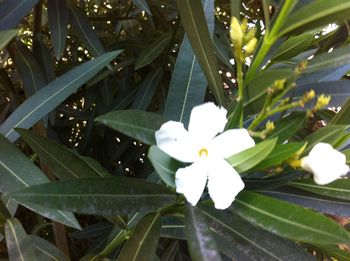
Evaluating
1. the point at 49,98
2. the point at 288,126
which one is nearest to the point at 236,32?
the point at 288,126

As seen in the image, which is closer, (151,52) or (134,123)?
(134,123)

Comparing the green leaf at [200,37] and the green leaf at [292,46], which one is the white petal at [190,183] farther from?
the green leaf at [292,46]

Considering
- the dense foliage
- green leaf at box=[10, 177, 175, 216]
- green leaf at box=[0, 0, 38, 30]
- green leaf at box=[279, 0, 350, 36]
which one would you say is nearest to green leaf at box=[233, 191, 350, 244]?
the dense foliage

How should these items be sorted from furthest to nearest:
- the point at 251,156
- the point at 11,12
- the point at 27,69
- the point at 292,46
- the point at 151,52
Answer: the point at 151,52, the point at 27,69, the point at 11,12, the point at 292,46, the point at 251,156

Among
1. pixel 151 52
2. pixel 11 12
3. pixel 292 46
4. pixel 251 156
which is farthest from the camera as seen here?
pixel 151 52

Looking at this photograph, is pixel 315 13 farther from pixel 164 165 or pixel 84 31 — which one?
pixel 84 31

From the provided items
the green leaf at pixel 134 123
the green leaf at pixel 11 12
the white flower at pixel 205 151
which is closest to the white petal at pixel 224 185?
the white flower at pixel 205 151

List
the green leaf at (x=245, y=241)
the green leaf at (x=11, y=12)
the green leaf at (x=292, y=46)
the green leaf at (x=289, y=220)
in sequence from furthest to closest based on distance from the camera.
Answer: the green leaf at (x=11, y=12), the green leaf at (x=292, y=46), the green leaf at (x=245, y=241), the green leaf at (x=289, y=220)
